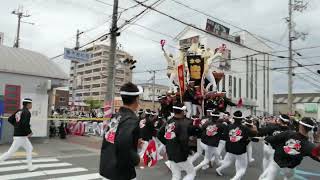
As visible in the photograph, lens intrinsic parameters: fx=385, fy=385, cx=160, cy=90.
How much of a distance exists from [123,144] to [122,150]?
77 millimetres

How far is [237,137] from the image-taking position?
9.73m

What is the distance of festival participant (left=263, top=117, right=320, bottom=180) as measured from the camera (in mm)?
6887

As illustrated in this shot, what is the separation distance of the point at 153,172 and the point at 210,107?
403cm

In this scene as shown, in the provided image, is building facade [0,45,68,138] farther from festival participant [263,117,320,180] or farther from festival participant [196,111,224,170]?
festival participant [263,117,320,180]

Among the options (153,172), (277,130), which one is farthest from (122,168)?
(153,172)

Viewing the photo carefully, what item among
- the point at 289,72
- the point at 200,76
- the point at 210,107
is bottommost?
the point at 210,107

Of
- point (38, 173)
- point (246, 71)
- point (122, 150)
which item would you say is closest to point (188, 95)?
point (38, 173)

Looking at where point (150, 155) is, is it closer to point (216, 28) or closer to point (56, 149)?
Result: point (56, 149)

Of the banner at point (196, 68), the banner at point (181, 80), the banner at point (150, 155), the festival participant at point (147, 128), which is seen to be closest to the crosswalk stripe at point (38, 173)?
the festival participant at point (147, 128)

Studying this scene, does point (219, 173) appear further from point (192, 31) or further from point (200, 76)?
point (192, 31)

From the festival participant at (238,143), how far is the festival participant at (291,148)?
1.88 meters

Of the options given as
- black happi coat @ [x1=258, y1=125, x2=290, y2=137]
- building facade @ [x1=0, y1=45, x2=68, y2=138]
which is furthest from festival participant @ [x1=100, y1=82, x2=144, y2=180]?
building facade @ [x1=0, y1=45, x2=68, y2=138]

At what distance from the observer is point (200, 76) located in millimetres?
14359

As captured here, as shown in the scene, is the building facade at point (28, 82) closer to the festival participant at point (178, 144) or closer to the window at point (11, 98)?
the window at point (11, 98)
